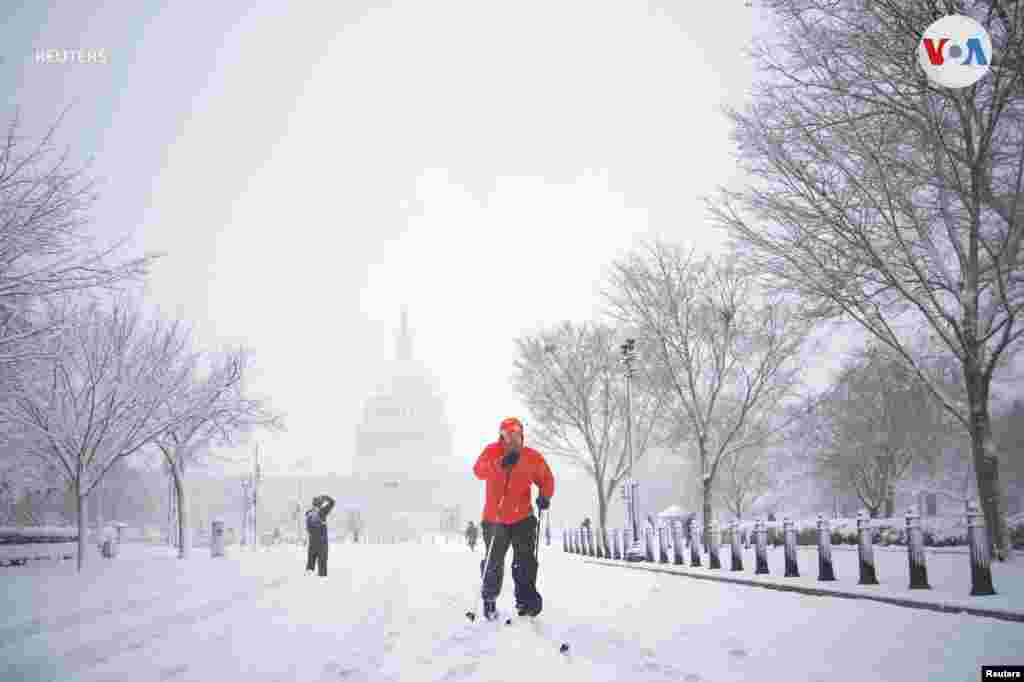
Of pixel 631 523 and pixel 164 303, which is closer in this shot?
pixel 631 523

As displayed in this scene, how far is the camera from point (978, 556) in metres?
7.41

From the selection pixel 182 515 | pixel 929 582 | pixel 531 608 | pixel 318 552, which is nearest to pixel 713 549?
pixel 929 582

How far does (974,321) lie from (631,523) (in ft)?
37.6

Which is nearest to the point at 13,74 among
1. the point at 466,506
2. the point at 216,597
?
the point at 216,597

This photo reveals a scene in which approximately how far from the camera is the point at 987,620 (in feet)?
20.0

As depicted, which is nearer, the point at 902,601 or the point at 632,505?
the point at 902,601

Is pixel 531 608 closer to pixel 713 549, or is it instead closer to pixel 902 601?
pixel 902 601

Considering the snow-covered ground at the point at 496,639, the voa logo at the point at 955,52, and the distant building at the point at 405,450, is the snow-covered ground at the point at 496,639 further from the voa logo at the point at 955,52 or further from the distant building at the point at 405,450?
the distant building at the point at 405,450

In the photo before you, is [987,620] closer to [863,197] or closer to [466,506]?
[863,197]

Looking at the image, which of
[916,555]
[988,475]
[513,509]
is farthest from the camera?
[988,475]

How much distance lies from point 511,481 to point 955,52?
7.85 meters

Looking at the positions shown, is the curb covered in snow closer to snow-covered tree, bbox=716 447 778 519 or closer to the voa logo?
the voa logo

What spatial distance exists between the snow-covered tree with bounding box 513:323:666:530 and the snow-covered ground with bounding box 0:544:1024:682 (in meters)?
19.4

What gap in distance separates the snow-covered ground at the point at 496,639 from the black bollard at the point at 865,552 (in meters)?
1.09
